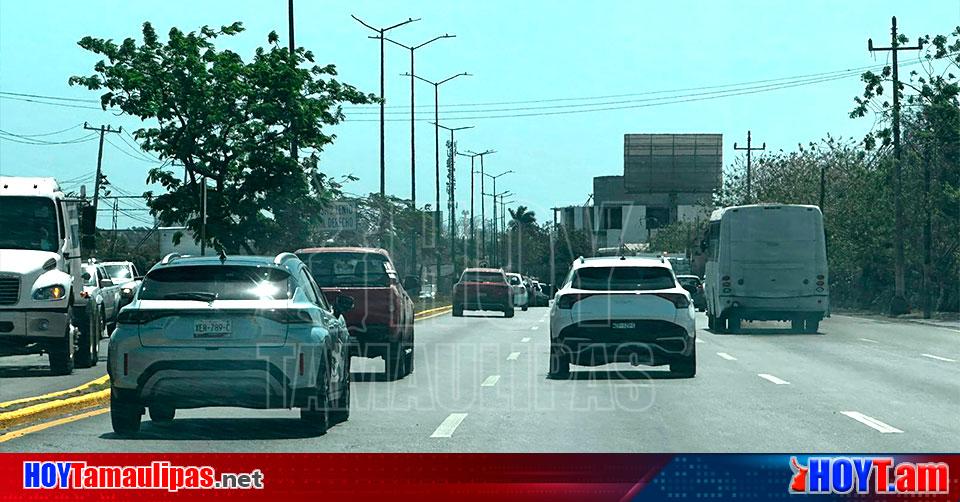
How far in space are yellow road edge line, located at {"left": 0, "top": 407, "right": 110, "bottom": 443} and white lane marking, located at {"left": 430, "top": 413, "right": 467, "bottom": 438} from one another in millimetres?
3535

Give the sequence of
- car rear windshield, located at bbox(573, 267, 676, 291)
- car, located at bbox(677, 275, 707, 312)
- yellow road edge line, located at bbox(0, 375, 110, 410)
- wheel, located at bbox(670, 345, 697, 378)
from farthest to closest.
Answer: car, located at bbox(677, 275, 707, 312), car rear windshield, located at bbox(573, 267, 676, 291), wheel, located at bbox(670, 345, 697, 378), yellow road edge line, located at bbox(0, 375, 110, 410)

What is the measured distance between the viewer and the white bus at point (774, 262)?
122 feet

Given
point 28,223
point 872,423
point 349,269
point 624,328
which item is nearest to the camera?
point 872,423

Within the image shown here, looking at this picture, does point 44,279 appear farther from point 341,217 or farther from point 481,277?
point 481,277

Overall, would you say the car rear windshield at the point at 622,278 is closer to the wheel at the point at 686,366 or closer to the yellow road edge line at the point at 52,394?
the wheel at the point at 686,366

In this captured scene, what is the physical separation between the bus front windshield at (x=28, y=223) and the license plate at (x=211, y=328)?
34.7ft

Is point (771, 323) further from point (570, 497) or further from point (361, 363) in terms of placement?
point (570, 497)

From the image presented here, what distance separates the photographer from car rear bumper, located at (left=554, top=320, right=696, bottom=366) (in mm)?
→ 20547

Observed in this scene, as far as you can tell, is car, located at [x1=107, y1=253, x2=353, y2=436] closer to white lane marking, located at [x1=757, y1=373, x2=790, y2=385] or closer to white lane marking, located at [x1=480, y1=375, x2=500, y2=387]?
white lane marking, located at [x1=480, y1=375, x2=500, y2=387]

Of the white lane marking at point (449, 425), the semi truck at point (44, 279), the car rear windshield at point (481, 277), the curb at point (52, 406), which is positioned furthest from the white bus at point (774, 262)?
the white lane marking at point (449, 425)

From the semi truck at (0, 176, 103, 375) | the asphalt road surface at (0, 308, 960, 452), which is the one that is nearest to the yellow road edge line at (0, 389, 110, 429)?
the asphalt road surface at (0, 308, 960, 452)

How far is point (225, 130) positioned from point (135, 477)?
25.4m

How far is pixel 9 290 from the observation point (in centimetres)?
2134

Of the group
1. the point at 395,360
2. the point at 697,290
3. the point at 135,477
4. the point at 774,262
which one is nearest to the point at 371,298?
the point at 395,360
